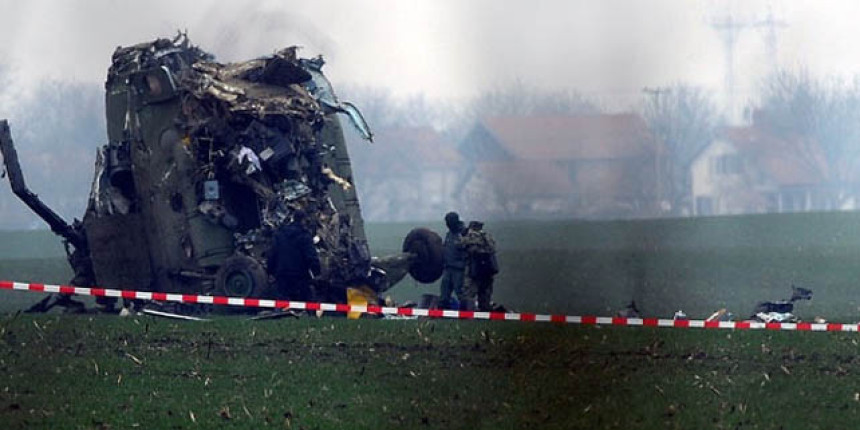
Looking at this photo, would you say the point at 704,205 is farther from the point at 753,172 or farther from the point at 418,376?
the point at 418,376

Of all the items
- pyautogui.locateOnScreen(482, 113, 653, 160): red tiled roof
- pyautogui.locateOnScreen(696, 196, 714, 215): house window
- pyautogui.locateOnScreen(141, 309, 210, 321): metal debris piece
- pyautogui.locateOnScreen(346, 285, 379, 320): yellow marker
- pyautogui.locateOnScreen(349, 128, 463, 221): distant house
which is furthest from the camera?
pyautogui.locateOnScreen(349, 128, 463, 221): distant house

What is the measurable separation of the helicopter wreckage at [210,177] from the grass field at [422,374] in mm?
1779

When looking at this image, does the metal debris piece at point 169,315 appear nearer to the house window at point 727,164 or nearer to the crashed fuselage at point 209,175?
the crashed fuselage at point 209,175

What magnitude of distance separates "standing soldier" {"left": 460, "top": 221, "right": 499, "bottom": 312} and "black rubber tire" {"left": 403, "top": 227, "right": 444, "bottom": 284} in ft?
11.1

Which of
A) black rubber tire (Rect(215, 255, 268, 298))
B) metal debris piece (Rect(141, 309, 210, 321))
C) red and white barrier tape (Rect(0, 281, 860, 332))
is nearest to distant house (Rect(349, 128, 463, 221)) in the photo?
black rubber tire (Rect(215, 255, 268, 298))

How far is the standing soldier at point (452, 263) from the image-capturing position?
29.3 meters

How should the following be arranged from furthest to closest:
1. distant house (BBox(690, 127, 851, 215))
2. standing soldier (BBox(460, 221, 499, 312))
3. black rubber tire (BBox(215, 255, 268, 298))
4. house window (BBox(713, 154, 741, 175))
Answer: house window (BBox(713, 154, 741, 175))
distant house (BBox(690, 127, 851, 215))
black rubber tire (BBox(215, 255, 268, 298))
standing soldier (BBox(460, 221, 499, 312))

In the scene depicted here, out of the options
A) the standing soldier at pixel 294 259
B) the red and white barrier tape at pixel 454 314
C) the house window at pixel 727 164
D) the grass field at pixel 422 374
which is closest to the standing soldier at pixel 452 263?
the red and white barrier tape at pixel 454 314

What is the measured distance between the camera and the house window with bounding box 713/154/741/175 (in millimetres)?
31812

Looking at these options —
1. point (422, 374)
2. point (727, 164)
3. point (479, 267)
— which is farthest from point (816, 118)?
point (422, 374)

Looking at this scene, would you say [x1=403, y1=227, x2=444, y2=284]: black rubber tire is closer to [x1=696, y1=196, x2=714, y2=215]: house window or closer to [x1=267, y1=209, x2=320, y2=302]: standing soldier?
[x1=267, y1=209, x2=320, y2=302]: standing soldier

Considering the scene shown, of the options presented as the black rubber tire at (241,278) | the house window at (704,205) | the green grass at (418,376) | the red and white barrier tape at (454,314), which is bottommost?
the green grass at (418,376)

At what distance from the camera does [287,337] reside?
82.3ft

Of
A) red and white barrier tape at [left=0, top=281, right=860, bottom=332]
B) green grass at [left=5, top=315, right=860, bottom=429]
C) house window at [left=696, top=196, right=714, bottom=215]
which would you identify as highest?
house window at [left=696, top=196, right=714, bottom=215]
